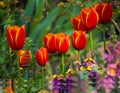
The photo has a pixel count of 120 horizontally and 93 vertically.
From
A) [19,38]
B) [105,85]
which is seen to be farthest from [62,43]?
[105,85]

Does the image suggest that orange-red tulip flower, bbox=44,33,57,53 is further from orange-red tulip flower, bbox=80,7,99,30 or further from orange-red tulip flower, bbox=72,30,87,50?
orange-red tulip flower, bbox=80,7,99,30

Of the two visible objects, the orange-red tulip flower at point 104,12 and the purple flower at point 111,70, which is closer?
the purple flower at point 111,70

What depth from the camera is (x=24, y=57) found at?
11.4ft

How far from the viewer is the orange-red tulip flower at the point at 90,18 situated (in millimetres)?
3527

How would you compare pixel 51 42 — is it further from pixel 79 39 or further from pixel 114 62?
pixel 114 62

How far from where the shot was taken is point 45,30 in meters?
6.42

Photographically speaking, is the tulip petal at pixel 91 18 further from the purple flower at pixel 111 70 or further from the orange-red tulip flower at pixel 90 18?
the purple flower at pixel 111 70

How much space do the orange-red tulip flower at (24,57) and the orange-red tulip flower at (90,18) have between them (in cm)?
47

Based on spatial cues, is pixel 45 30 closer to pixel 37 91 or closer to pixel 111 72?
pixel 37 91

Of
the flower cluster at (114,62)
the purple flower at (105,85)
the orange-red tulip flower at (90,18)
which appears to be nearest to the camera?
the purple flower at (105,85)

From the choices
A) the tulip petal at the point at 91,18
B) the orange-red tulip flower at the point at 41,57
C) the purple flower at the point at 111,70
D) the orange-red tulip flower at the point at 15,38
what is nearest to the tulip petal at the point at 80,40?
the tulip petal at the point at 91,18

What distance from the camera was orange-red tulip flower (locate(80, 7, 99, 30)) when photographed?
3.53 m

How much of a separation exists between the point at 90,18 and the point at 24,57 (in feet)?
1.81

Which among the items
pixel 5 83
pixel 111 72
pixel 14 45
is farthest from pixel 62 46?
pixel 111 72
